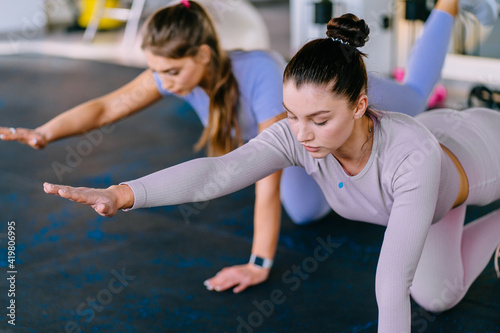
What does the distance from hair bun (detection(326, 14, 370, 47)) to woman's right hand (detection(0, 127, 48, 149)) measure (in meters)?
0.98

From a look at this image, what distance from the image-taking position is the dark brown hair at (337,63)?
131 centimetres

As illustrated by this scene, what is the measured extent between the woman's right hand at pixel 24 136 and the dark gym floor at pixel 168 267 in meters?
0.49

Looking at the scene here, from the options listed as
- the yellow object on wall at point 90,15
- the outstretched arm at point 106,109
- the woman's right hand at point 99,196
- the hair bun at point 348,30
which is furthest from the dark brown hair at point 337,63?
the yellow object on wall at point 90,15

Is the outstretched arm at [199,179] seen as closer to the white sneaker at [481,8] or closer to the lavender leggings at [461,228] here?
the lavender leggings at [461,228]

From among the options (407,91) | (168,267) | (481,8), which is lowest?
(168,267)

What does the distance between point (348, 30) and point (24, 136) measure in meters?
1.03

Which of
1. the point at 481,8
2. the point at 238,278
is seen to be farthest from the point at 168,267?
the point at 481,8

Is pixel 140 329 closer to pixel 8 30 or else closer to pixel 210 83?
pixel 210 83

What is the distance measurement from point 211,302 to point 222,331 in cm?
18

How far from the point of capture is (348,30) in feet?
4.47

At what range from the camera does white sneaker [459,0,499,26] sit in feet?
7.38

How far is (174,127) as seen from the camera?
3854mm

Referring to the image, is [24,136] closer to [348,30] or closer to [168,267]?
[168,267]

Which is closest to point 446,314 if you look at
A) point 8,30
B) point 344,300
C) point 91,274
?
point 344,300
